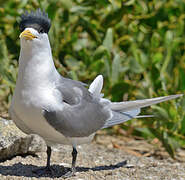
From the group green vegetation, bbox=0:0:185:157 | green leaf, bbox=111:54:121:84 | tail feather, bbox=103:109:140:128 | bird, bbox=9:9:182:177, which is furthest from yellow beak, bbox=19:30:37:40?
green leaf, bbox=111:54:121:84

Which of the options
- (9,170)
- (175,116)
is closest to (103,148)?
(175,116)

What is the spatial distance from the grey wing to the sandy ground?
32 centimetres

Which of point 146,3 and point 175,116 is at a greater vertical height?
point 146,3

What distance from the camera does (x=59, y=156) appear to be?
3734 mm

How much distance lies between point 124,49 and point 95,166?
194 cm

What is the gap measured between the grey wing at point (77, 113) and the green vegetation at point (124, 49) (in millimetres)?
1028

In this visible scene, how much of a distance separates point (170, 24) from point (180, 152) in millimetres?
1457

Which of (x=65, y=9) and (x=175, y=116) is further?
(x=65, y=9)

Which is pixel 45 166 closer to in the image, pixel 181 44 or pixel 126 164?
pixel 126 164

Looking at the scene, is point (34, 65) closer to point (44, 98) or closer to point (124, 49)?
point (44, 98)

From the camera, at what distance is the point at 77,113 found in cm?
294

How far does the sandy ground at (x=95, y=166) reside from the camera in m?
3.09

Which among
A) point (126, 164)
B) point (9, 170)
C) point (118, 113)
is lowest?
point (126, 164)

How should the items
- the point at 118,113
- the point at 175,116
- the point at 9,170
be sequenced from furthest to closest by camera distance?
the point at 175,116 → the point at 118,113 → the point at 9,170
